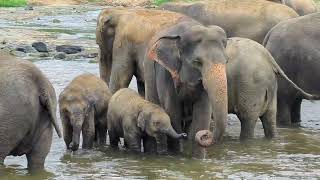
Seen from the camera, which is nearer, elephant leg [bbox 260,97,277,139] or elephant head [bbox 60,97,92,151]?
elephant head [bbox 60,97,92,151]

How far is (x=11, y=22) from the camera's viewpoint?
1352 inches

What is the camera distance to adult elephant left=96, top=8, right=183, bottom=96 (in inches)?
475

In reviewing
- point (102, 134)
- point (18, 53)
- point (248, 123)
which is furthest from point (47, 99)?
point (18, 53)

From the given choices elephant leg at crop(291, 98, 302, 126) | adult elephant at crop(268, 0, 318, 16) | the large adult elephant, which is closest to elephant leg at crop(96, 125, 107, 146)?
the large adult elephant

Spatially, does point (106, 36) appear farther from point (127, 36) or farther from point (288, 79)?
point (288, 79)

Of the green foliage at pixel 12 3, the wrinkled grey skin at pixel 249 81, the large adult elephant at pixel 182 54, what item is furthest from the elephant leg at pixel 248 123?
the green foliage at pixel 12 3

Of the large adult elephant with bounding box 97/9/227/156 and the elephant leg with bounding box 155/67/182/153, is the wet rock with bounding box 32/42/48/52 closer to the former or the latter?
the large adult elephant with bounding box 97/9/227/156

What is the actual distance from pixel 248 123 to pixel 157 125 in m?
1.70

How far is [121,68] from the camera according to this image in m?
12.4

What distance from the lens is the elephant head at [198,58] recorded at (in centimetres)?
903

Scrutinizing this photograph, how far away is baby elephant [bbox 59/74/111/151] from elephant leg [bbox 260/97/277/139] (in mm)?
1981

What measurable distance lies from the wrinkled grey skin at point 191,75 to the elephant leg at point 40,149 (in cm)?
158

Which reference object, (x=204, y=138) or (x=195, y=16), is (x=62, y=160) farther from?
(x=195, y=16)

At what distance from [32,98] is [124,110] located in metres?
2.06
